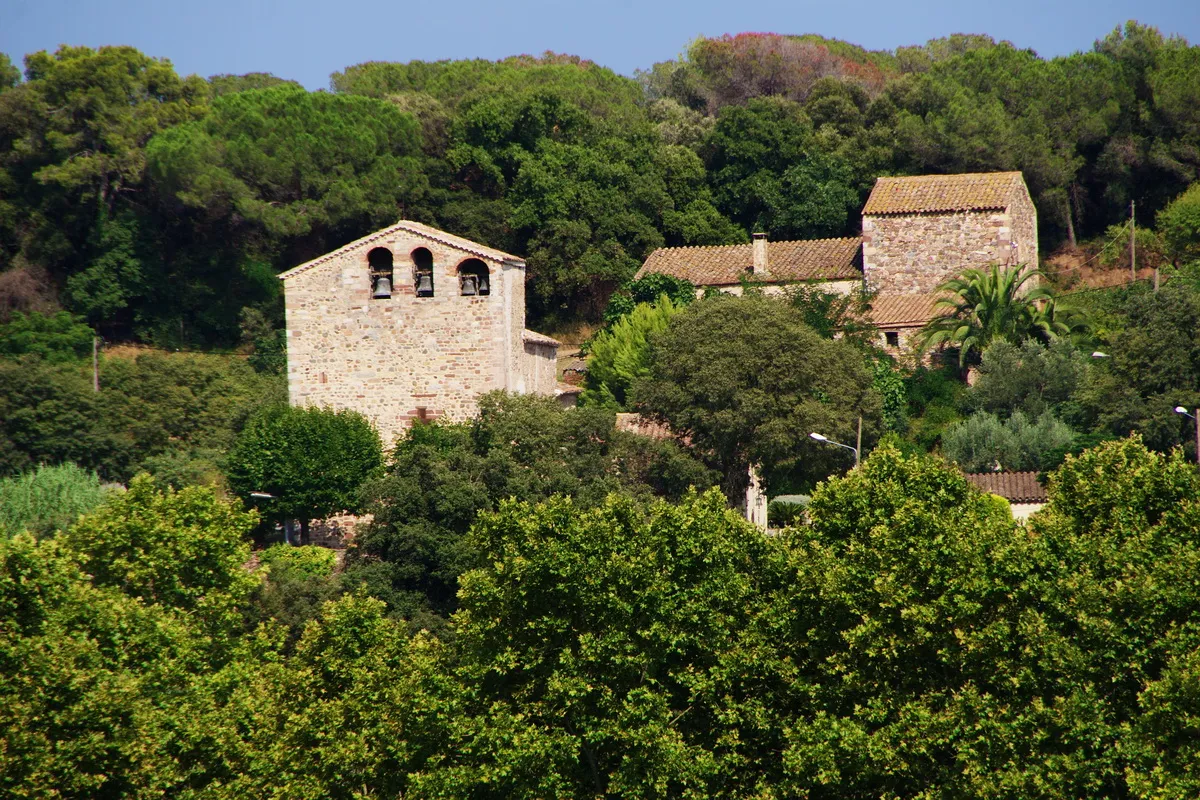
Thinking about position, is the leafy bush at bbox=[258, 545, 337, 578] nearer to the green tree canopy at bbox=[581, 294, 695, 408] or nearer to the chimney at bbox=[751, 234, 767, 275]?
the green tree canopy at bbox=[581, 294, 695, 408]

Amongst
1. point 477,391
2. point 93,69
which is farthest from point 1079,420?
point 93,69

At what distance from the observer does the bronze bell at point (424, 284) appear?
4216 cm

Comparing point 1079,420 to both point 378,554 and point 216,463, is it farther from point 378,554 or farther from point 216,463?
point 216,463

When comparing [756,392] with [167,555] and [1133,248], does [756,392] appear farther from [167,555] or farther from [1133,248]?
[1133,248]

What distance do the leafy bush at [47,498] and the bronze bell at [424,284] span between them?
9.27m

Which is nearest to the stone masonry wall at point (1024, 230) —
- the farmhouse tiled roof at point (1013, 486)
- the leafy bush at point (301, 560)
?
the farmhouse tiled roof at point (1013, 486)

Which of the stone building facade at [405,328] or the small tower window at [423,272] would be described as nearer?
the stone building facade at [405,328]

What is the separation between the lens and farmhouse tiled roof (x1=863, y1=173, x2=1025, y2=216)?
48.5m

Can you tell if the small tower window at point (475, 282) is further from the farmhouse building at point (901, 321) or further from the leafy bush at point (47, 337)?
the leafy bush at point (47, 337)

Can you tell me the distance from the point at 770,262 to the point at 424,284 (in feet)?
40.0

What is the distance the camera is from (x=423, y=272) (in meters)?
42.5

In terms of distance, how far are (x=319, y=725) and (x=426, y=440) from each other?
48.3ft

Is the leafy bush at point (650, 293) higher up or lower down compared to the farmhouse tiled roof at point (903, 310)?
higher up

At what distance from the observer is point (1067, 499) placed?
25875mm
